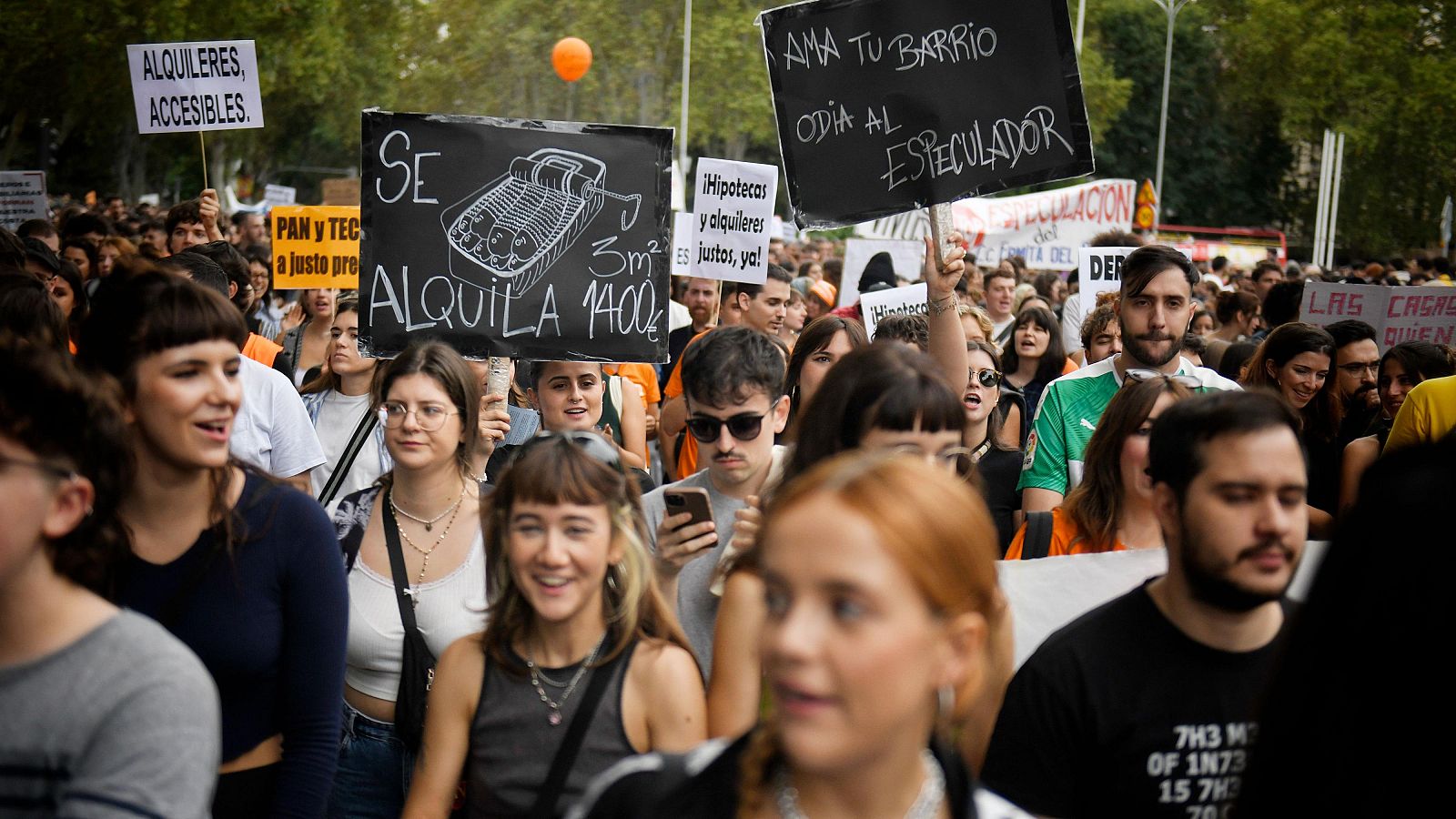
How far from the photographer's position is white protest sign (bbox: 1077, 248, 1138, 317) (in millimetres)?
10164

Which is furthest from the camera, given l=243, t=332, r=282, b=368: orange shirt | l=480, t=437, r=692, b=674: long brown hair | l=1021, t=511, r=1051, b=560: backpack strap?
l=243, t=332, r=282, b=368: orange shirt

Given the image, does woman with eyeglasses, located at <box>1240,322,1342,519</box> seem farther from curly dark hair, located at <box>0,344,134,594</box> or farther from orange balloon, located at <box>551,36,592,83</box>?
orange balloon, located at <box>551,36,592,83</box>

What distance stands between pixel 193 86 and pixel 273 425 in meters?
6.15

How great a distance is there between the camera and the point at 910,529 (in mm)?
1847

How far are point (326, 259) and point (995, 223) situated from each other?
481 inches

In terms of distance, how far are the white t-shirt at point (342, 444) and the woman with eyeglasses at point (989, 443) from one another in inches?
91.4

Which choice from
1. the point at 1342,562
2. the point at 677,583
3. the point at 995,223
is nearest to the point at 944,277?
the point at 677,583

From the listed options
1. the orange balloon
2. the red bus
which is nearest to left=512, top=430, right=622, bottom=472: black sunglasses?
the orange balloon

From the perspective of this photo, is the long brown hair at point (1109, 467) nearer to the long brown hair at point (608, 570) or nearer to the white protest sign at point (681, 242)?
the long brown hair at point (608, 570)

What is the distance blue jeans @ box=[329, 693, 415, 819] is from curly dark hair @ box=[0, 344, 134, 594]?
167 centimetres

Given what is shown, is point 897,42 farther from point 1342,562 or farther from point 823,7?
point 1342,562

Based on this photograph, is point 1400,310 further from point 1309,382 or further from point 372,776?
point 372,776

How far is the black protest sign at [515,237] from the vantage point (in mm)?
5652

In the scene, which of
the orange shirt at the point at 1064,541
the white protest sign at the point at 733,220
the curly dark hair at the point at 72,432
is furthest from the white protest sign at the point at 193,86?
the curly dark hair at the point at 72,432
